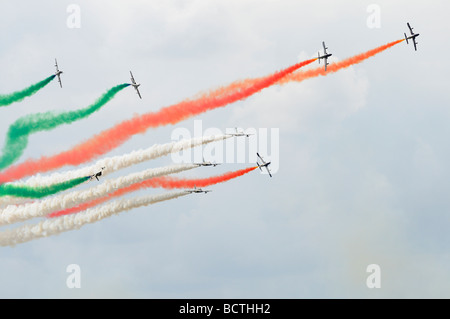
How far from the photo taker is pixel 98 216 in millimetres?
84875

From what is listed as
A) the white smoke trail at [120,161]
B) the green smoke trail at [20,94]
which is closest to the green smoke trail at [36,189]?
the white smoke trail at [120,161]

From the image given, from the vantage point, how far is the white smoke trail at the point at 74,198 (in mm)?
80625

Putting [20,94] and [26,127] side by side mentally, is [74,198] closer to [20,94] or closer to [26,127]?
[26,127]

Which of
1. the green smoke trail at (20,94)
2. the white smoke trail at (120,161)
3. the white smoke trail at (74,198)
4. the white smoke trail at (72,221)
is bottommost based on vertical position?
the white smoke trail at (72,221)

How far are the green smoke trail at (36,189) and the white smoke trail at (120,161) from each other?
0.47 metres

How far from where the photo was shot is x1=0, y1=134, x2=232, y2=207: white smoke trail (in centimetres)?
7894

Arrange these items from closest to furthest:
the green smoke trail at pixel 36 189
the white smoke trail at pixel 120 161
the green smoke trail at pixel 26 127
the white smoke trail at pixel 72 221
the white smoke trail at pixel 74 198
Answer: the white smoke trail at pixel 120 161, the white smoke trail at pixel 74 198, the white smoke trail at pixel 72 221, the green smoke trail at pixel 36 189, the green smoke trail at pixel 26 127

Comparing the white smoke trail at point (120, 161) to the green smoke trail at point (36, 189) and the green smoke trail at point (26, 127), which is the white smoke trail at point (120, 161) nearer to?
the green smoke trail at point (36, 189)
